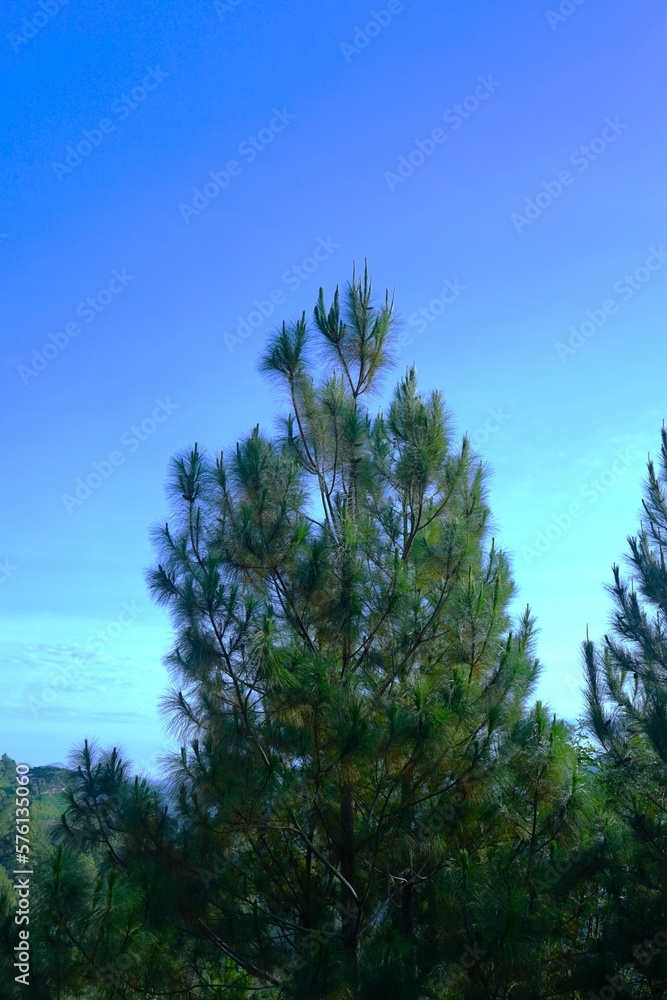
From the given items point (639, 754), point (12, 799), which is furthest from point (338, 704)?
point (12, 799)

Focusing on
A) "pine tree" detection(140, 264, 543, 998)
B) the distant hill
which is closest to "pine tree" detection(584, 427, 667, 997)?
"pine tree" detection(140, 264, 543, 998)

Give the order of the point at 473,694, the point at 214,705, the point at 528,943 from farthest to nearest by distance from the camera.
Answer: the point at 214,705 < the point at 473,694 < the point at 528,943

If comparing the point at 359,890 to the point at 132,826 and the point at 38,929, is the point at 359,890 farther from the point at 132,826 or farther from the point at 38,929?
Result: the point at 38,929

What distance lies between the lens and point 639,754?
7.23 metres

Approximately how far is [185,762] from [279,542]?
2013 millimetres

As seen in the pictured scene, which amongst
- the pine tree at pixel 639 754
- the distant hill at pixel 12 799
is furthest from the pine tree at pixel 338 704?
the distant hill at pixel 12 799

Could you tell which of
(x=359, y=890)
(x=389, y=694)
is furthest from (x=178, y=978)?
(x=389, y=694)

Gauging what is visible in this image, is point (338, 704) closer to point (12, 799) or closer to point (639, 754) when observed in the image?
point (639, 754)

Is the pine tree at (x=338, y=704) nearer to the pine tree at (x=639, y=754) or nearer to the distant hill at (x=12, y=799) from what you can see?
the pine tree at (x=639, y=754)

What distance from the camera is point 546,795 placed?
278 inches

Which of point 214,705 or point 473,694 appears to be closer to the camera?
point 473,694

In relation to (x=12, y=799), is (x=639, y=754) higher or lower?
lower

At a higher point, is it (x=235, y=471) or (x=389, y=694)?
(x=235, y=471)

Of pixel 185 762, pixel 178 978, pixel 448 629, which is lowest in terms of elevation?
pixel 178 978
